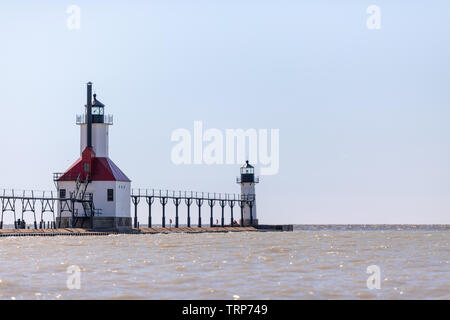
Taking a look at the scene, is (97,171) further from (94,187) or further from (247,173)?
(247,173)

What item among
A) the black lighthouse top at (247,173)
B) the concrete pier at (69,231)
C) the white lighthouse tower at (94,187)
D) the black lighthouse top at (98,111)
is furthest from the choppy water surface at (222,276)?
the black lighthouse top at (247,173)

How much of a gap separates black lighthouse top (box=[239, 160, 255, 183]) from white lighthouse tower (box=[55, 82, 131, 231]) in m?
32.1

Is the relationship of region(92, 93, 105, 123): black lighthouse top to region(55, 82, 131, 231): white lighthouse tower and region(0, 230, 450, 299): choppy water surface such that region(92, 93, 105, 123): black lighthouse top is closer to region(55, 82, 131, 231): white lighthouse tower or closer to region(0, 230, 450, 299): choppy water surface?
region(55, 82, 131, 231): white lighthouse tower

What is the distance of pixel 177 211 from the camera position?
4134 inches

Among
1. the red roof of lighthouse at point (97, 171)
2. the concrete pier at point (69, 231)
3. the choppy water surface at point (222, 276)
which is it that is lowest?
the concrete pier at point (69, 231)

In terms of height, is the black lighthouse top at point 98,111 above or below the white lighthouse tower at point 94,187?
above

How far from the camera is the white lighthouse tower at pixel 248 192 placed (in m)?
118

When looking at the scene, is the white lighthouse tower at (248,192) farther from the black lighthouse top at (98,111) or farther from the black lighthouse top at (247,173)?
the black lighthouse top at (98,111)

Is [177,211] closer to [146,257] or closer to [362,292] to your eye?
[146,257]

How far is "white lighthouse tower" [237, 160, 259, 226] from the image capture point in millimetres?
117625

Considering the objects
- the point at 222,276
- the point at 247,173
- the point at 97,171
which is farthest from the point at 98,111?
the point at 222,276
